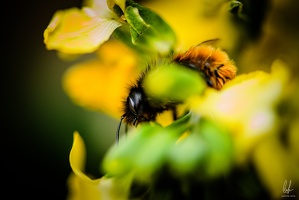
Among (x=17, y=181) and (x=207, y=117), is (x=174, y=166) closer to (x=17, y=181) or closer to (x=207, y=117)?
(x=207, y=117)

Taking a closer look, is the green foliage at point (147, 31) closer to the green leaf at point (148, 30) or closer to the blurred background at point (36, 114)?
the green leaf at point (148, 30)

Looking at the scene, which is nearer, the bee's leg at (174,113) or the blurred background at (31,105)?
the bee's leg at (174,113)

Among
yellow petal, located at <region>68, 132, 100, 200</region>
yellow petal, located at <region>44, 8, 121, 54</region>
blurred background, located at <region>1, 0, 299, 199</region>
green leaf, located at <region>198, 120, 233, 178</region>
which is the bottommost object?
blurred background, located at <region>1, 0, 299, 199</region>

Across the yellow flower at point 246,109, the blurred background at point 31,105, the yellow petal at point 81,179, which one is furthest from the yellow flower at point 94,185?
the blurred background at point 31,105

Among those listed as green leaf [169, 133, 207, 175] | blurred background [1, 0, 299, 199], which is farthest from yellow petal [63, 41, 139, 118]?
green leaf [169, 133, 207, 175]

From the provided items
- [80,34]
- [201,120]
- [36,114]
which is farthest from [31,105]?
[201,120]

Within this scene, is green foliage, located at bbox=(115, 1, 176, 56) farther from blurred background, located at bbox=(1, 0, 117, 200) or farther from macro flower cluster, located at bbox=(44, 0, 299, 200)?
blurred background, located at bbox=(1, 0, 117, 200)
